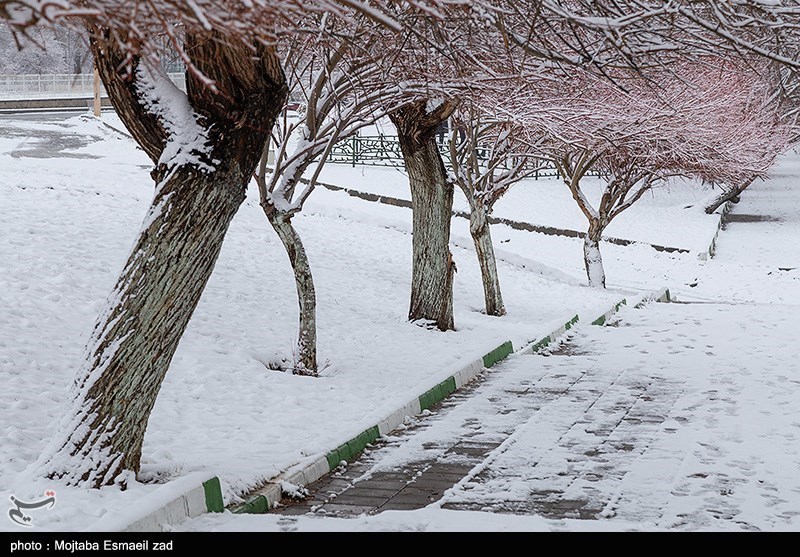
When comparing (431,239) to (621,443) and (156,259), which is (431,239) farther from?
(156,259)

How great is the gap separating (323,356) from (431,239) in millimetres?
2970

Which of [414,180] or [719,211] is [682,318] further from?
[719,211]

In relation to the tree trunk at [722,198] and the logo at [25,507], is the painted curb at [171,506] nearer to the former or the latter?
the logo at [25,507]

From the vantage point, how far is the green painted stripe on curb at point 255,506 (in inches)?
242

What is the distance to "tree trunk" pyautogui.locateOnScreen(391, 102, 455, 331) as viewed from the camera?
13500 millimetres

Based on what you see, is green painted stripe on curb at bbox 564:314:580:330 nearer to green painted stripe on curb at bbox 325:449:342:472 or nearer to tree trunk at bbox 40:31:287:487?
green painted stripe on curb at bbox 325:449:342:472

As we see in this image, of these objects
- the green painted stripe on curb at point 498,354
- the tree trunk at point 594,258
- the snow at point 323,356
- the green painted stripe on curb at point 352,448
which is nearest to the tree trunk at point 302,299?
the snow at point 323,356

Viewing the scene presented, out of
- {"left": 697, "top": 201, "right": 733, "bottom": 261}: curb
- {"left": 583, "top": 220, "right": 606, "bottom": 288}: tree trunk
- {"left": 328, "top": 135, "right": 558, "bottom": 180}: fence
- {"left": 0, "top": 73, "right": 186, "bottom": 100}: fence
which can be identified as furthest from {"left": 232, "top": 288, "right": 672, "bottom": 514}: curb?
{"left": 0, "top": 73, "right": 186, "bottom": 100}: fence

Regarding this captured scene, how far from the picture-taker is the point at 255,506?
20.6ft

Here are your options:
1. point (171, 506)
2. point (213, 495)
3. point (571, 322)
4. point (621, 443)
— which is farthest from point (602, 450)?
point (571, 322)

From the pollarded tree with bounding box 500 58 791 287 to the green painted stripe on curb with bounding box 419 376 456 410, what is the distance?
3770 millimetres

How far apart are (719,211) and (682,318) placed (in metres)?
24.0
